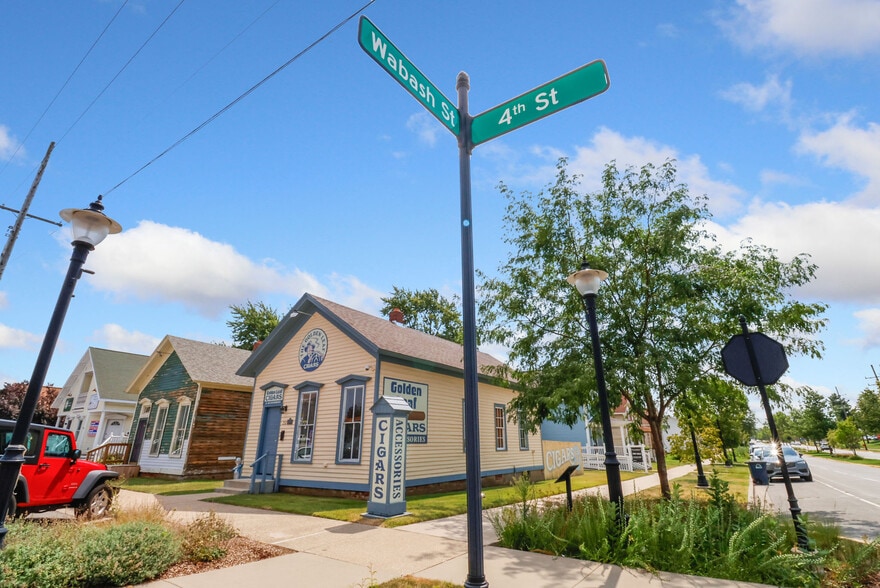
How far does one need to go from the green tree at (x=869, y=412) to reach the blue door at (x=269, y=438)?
165 feet

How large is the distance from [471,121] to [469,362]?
2.73m

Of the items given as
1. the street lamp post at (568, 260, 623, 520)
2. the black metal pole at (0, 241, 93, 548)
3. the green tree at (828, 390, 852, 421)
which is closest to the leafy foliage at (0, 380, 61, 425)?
the black metal pole at (0, 241, 93, 548)

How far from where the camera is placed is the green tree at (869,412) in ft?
126

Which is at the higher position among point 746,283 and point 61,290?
point 746,283

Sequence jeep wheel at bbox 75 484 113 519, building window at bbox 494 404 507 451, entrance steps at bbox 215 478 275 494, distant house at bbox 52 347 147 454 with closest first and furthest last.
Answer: jeep wheel at bbox 75 484 113 519 < entrance steps at bbox 215 478 275 494 < building window at bbox 494 404 507 451 < distant house at bbox 52 347 147 454

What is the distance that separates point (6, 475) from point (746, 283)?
43.9 feet

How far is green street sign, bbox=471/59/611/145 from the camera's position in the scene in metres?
4.13

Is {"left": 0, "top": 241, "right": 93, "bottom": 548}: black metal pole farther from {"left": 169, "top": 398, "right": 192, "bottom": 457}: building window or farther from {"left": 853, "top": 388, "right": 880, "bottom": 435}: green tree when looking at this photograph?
{"left": 853, "top": 388, "right": 880, "bottom": 435}: green tree

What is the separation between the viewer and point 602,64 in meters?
4.10

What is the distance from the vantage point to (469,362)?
14.3 ft

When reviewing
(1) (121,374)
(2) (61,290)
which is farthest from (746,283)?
(1) (121,374)

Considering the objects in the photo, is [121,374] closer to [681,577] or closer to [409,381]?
[409,381]

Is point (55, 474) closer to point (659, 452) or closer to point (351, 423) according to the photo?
point (351, 423)

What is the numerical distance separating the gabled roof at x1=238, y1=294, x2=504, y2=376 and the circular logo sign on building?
0.75 m
